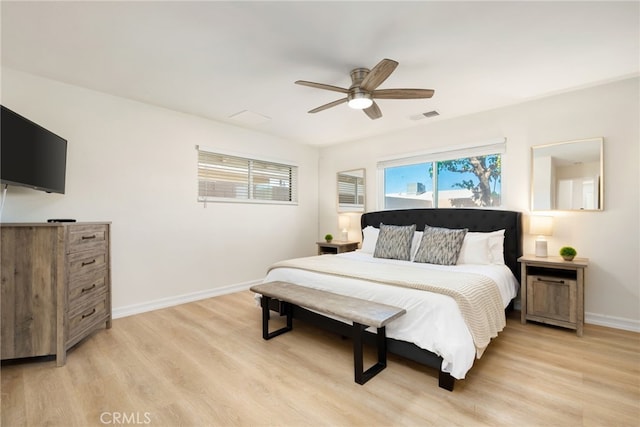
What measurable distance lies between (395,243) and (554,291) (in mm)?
1643

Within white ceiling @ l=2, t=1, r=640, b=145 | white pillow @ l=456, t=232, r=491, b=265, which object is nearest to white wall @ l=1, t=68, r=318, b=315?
white ceiling @ l=2, t=1, r=640, b=145

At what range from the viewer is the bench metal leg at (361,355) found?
198 centimetres

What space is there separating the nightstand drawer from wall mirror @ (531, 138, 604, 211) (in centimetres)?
86

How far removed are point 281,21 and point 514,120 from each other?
3.05 m

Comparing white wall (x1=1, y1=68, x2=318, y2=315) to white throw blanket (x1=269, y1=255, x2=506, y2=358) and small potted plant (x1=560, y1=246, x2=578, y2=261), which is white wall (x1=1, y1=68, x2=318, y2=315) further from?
small potted plant (x1=560, y1=246, x2=578, y2=261)

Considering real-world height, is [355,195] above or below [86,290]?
above

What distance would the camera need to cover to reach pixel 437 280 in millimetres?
2318

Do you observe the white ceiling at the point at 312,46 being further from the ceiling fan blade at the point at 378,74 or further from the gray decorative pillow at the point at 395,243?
the gray decorative pillow at the point at 395,243

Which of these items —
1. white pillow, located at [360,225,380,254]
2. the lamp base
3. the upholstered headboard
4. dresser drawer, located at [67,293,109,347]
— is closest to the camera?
dresser drawer, located at [67,293,109,347]

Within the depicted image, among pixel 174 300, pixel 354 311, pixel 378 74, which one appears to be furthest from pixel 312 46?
pixel 174 300

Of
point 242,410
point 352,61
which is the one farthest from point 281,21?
point 242,410

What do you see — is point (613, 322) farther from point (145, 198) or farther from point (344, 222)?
point (145, 198)

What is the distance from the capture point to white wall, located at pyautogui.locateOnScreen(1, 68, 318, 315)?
114 inches

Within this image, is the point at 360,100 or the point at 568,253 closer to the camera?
the point at 360,100
